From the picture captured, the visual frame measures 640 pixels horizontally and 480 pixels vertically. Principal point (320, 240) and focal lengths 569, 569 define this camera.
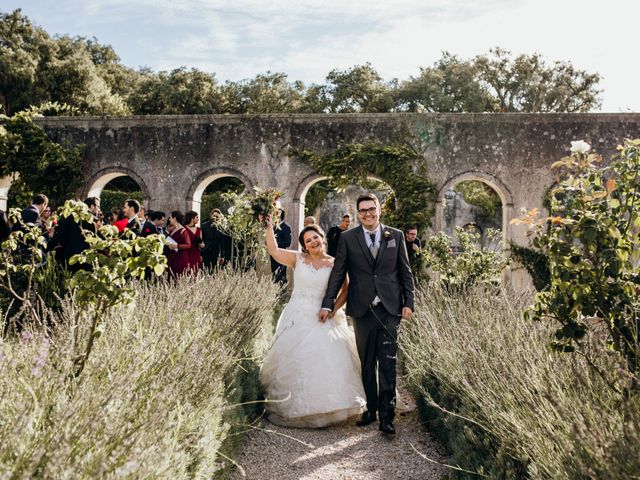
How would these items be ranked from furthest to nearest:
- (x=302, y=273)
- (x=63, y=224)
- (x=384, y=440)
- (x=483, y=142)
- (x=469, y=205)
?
(x=469, y=205) < (x=483, y=142) < (x=63, y=224) < (x=302, y=273) < (x=384, y=440)

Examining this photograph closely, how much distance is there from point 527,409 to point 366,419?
2.11 metres

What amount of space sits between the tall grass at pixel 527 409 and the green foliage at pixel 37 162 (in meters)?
12.0

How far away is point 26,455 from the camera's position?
202 cm

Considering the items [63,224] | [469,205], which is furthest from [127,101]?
[63,224]

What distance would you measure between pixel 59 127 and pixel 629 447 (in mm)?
15198

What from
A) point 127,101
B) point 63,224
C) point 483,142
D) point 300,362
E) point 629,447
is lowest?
point 300,362

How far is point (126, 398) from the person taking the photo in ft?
8.68

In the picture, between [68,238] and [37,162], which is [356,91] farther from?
[68,238]

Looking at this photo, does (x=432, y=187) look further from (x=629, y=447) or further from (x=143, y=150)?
(x=629, y=447)

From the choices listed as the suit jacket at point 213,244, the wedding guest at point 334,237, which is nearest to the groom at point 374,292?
the wedding guest at point 334,237

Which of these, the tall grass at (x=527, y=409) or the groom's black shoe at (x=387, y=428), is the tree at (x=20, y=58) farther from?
the tall grass at (x=527, y=409)

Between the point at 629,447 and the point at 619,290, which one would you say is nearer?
the point at 629,447

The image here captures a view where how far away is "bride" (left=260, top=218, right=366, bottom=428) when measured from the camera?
470 cm

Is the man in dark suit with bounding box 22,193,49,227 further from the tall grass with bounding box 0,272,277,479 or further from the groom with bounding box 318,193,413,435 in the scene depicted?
the groom with bounding box 318,193,413,435
